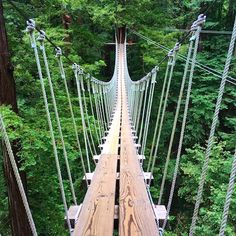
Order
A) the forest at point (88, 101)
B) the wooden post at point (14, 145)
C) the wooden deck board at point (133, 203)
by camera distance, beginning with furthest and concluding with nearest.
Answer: the forest at point (88, 101) < the wooden post at point (14, 145) < the wooden deck board at point (133, 203)

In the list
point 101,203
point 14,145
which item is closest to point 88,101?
point 14,145

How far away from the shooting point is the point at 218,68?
7.23m

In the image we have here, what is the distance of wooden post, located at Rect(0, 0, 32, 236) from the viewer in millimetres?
2686

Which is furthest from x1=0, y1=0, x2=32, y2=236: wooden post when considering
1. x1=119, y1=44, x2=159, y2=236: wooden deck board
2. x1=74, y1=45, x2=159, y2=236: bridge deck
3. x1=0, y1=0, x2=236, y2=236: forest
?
x1=119, y1=44, x2=159, y2=236: wooden deck board

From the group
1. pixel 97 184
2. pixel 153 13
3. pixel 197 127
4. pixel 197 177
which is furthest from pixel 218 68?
pixel 97 184

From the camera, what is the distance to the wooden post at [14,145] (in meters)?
2.69

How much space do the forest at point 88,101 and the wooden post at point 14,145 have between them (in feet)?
0.13

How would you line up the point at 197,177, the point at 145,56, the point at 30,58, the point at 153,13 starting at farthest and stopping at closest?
the point at 153,13 < the point at 145,56 < the point at 197,177 < the point at 30,58

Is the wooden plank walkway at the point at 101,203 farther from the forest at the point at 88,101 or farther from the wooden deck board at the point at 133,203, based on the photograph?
the forest at the point at 88,101

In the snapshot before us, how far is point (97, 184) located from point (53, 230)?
3095 mm

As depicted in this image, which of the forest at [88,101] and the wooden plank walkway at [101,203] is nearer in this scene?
the wooden plank walkway at [101,203]

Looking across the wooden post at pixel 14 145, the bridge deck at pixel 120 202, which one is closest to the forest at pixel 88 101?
the wooden post at pixel 14 145

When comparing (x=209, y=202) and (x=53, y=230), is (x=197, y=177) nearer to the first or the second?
(x=209, y=202)

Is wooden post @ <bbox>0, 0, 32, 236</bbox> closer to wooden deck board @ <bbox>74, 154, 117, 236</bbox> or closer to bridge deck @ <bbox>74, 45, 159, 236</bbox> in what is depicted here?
bridge deck @ <bbox>74, 45, 159, 236</bbox>
